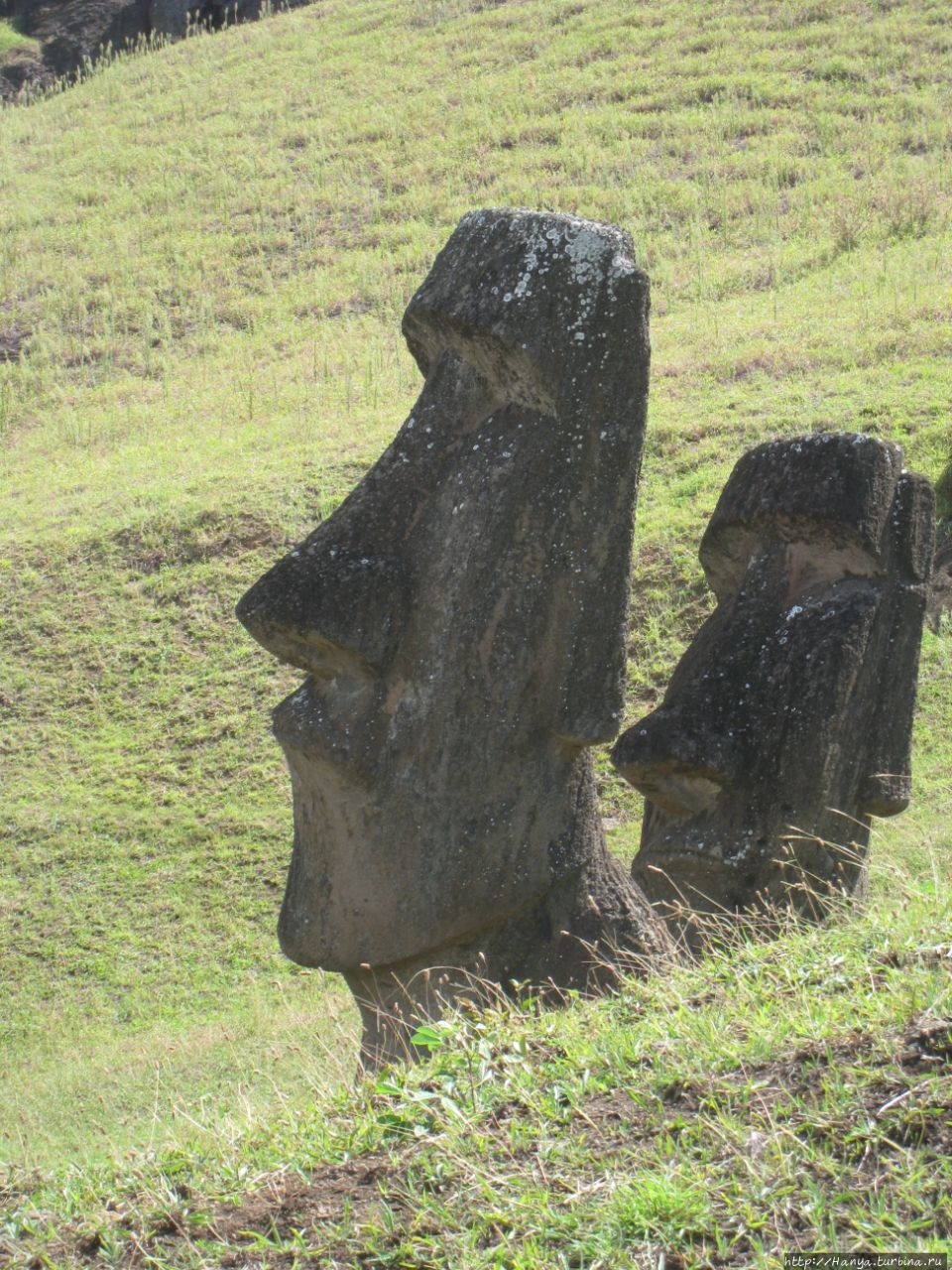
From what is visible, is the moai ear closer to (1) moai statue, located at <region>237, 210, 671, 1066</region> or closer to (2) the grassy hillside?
(2) the grassy hillside

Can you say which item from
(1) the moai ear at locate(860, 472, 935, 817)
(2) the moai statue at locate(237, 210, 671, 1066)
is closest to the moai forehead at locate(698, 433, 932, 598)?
(1) the moai ear at locate(860, 472, 935, 817)

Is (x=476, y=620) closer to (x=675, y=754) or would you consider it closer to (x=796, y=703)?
(x=675, y=754)

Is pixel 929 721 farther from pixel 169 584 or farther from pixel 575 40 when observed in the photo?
pixel 575 40

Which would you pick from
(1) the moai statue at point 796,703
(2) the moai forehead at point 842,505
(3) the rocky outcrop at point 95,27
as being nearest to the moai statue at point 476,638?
(1) the moai statue at point 796,703

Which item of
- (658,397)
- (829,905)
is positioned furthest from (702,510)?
(829,905)

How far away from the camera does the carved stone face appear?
14.5 ft

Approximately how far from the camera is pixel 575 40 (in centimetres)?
2830

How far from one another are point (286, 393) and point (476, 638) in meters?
12.2

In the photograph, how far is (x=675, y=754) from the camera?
17.4ft

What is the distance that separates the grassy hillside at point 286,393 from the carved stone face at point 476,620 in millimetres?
572

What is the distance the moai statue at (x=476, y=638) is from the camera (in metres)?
4.42

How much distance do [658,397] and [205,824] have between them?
6059 mm

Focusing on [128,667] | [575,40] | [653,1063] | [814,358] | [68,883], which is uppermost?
[575,40]

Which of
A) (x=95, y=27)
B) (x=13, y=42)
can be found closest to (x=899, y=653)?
(x=95, y=27)
